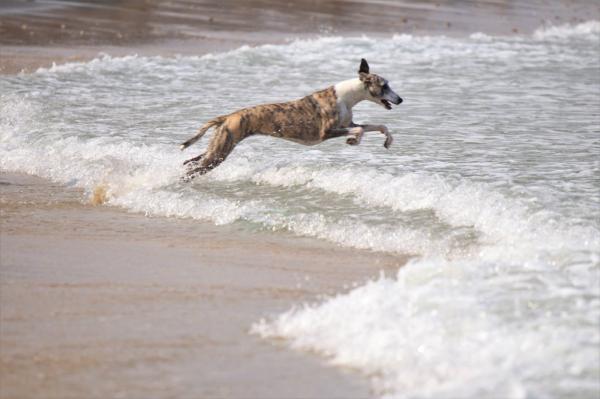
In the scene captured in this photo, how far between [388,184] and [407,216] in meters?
0.87

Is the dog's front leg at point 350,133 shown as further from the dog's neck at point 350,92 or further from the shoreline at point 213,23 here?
the shoreline at point 213,23

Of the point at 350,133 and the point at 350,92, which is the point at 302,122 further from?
the point at 350,92

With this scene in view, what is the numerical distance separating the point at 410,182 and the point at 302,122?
3.54 feet

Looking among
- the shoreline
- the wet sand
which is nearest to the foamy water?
the wet sand

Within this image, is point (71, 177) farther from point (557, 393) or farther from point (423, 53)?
point (423, 53)

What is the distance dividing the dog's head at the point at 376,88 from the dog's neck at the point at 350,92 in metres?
0.04

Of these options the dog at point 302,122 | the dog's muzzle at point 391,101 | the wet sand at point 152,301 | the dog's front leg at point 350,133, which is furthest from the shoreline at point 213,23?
the wet sand at point 152,301

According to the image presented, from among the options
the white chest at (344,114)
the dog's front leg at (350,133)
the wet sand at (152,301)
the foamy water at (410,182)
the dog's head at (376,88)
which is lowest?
the wet sand at (152,301)

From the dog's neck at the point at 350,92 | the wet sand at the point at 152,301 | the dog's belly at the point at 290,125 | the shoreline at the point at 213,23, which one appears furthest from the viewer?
the shoreline at the point at 213,23

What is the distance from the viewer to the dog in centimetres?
980

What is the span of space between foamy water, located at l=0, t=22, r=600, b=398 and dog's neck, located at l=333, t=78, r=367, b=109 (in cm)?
59

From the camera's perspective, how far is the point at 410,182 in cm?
974

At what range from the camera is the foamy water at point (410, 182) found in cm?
584

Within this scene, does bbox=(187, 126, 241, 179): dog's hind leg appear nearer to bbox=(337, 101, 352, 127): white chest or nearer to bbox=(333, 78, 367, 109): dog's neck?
bbox=(337, 101, 352, 127): white chest
